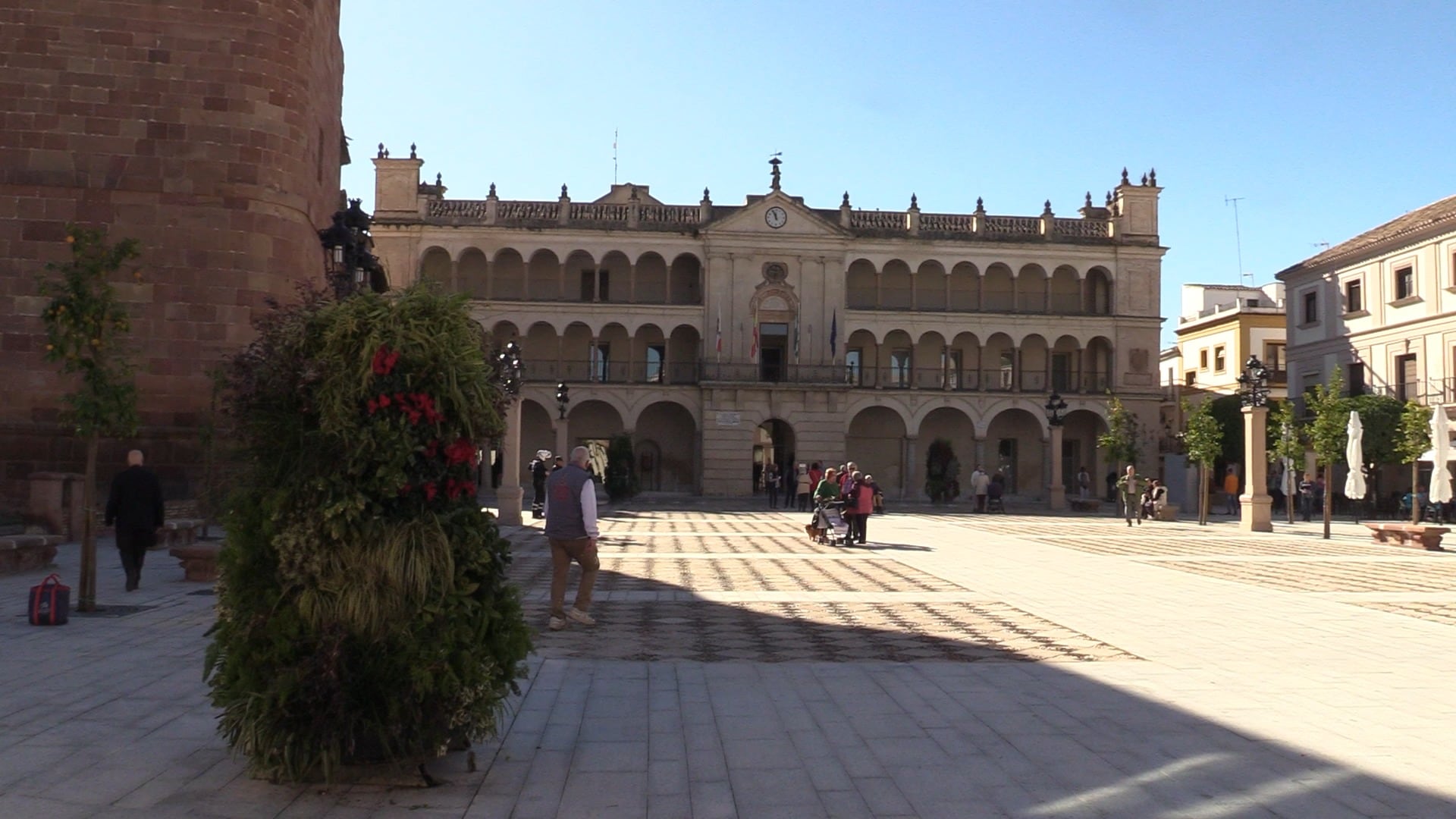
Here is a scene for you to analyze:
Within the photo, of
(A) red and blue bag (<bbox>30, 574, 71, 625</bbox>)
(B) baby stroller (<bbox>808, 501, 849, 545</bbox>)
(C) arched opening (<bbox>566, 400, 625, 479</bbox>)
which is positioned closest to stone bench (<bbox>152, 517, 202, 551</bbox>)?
(A) red and blue bag (<bbox>30, 574, 71, 625</bbox>)

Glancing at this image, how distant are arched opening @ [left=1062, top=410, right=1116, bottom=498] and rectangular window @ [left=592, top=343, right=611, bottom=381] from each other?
1966 centimetres

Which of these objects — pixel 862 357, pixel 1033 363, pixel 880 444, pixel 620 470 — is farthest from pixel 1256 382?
pixel 862 357

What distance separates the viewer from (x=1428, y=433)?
99.9 ft

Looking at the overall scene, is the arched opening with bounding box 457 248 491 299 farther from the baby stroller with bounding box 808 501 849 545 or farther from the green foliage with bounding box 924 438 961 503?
the baby stroller with bounding box 808 501 849 545

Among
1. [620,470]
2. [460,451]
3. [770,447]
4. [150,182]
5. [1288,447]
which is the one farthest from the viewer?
[770,447]

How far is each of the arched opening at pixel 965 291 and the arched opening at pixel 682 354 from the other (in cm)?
1123

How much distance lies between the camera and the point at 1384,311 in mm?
42125

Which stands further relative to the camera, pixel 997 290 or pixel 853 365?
pixel 997 290

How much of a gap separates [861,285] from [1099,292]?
1047 centimetres

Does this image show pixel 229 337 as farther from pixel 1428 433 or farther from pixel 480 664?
pixel 1428 433

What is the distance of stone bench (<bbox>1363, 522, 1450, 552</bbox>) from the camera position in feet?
68.7

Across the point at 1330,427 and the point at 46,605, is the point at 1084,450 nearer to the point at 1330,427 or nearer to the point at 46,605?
the point at 1330,427

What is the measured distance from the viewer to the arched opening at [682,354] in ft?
162

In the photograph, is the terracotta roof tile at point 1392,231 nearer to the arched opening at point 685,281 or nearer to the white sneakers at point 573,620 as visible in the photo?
the arched opening at point 685,281
